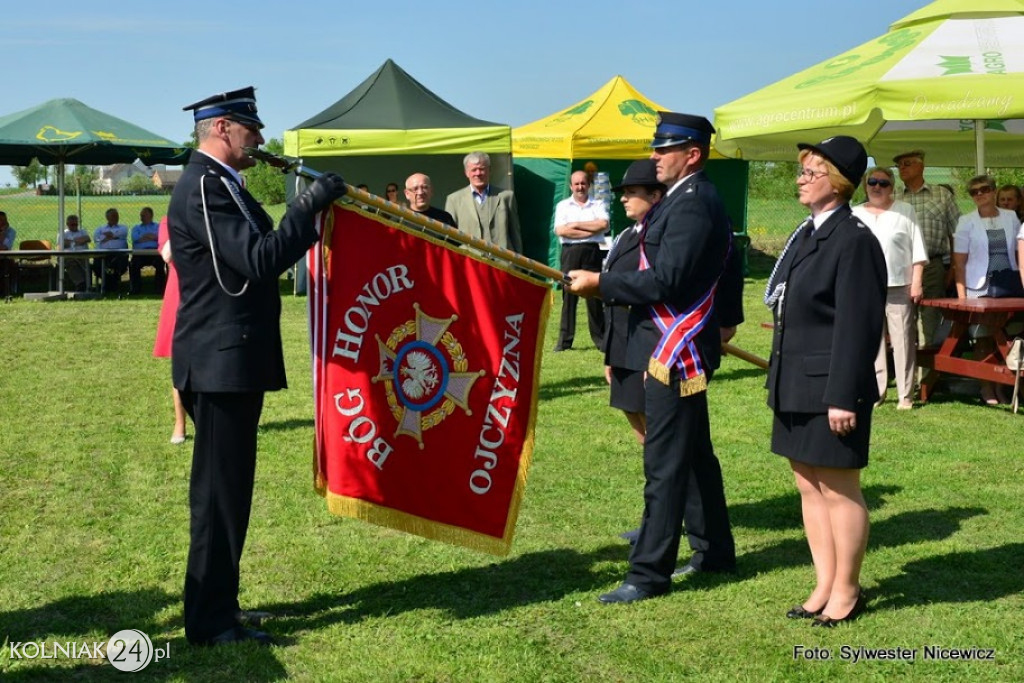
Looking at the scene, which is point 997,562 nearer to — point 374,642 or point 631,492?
point 631,492

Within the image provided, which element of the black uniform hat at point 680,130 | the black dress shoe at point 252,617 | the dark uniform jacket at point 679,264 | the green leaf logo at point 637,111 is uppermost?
the green leaf logo at point 637,111

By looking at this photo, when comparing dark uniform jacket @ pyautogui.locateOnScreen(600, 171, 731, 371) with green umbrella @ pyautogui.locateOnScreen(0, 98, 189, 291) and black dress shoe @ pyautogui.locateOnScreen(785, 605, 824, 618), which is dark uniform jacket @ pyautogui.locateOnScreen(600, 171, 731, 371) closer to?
black dress shoe @ pyautogui.locateOnScreen(785, 605, 824, 618)

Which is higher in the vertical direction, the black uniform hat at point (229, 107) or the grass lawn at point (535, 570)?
the black uniform hat at point (229, 107)

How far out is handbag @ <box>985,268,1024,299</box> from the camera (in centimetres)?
1025

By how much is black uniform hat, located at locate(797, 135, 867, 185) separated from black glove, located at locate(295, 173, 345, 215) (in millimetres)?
1811

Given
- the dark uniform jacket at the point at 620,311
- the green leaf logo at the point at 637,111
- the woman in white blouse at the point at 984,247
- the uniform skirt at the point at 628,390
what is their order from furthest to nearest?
the green leaf logo at the point at 637,111, the woman in white blouse at the point at 984,247, the uniform skirt at the point at 628,390, the dark uniform jacket at the point at 620,311

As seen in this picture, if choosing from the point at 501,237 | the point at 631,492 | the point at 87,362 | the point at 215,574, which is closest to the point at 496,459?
the point at 215,574

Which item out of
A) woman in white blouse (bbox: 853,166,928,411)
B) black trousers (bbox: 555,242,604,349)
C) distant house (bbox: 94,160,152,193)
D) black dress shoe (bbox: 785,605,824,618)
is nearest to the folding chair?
black trousers (bbox: 555,242,604,349)

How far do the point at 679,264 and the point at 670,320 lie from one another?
28cm

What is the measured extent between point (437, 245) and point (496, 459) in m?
0.95

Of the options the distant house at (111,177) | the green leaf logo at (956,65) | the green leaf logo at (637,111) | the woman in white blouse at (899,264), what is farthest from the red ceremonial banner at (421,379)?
the distant house at (111,177)

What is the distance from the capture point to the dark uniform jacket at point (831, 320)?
4.65 meters

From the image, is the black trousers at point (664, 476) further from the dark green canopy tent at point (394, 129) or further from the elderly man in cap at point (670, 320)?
the dark green canopy tent at point (394, 129)

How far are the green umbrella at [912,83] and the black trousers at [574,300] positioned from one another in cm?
176
